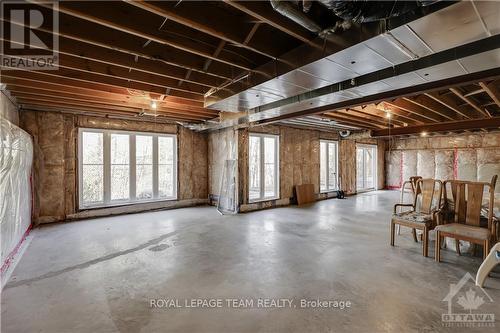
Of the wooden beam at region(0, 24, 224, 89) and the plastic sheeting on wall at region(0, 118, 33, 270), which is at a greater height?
the wooden beam at region(0, 24, 224, 89)

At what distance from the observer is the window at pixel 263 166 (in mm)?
6891

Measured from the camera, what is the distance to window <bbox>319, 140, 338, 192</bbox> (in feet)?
28.0


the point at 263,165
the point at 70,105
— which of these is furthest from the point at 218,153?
the point at 70,105

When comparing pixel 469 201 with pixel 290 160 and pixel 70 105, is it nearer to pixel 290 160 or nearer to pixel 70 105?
pixel 290 160

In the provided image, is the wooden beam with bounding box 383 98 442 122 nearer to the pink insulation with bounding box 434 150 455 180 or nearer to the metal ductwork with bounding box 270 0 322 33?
the metal ductwork with bounding box 270 0 322 33

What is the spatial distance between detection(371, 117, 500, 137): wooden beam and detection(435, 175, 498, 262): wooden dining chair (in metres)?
3.59

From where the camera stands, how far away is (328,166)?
28.6ft

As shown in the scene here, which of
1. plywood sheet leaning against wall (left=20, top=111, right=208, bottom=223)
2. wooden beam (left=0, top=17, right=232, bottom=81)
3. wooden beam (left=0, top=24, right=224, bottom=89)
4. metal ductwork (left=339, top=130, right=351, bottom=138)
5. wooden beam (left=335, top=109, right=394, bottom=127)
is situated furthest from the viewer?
metal ductwork (left=339, top=130, right=351, bottom=138)

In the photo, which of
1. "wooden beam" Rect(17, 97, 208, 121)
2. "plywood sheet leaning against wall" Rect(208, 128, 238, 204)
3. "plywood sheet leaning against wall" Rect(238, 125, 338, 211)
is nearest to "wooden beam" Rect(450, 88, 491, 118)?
"plywood sheet leaning against wall" Rect(238, 125, 338, 211)

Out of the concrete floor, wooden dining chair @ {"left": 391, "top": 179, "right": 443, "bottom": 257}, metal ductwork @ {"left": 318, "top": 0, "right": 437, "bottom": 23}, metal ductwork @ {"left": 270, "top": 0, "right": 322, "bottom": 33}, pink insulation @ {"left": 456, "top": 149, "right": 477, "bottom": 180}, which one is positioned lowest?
the concrete floor

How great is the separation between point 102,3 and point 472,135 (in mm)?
11596

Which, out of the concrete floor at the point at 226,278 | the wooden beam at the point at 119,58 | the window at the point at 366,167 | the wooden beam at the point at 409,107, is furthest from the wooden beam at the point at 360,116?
the window at the point at 366,167

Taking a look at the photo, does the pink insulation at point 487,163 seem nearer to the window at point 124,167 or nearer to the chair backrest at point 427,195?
the chair backrest at point 427,195

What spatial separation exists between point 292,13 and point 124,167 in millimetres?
5609
